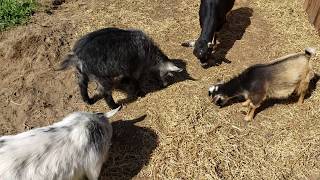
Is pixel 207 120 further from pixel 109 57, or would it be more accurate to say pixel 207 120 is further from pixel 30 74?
pixel 30 74

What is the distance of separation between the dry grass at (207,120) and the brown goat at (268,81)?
33 cm

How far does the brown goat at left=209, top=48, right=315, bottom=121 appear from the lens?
634 cm

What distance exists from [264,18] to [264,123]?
2.70 metres

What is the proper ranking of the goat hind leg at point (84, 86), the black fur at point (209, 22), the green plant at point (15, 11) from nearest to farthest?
the goat hind leg at point (84, 86) < the black fur at point (209, 22) < the green plant at point (15, 11)

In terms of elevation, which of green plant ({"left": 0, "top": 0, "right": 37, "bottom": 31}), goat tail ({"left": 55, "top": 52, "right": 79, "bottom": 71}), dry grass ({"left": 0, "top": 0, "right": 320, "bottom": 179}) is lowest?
dry grass ({"left": 0, "top": 0, "right": 320, "bottom": 179})

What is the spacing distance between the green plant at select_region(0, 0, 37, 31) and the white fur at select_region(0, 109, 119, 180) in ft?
10.9

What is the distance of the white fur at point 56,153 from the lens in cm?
472

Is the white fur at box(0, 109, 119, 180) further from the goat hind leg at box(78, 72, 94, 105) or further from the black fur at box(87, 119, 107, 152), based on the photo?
the goat hind leg at box(78, 72, 94, 105)

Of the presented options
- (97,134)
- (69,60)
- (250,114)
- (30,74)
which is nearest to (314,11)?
(250,114)

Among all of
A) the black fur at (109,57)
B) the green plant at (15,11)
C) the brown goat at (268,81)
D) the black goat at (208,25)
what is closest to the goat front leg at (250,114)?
the brown goat at (268,81)

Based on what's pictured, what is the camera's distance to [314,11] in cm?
827

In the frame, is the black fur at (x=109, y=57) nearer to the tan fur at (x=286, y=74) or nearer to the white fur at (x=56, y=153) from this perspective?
the white fur at (x=56, y=153)

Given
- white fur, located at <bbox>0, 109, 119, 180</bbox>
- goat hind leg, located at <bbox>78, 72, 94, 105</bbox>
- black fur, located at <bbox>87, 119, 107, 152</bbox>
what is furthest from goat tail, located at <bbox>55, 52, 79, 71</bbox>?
black fur, located at <bbox>87, 119, 107, 152</bbox>

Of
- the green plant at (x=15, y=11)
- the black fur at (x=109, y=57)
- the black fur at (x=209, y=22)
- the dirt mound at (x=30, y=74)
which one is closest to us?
the black fur at (x=109, y=57)
